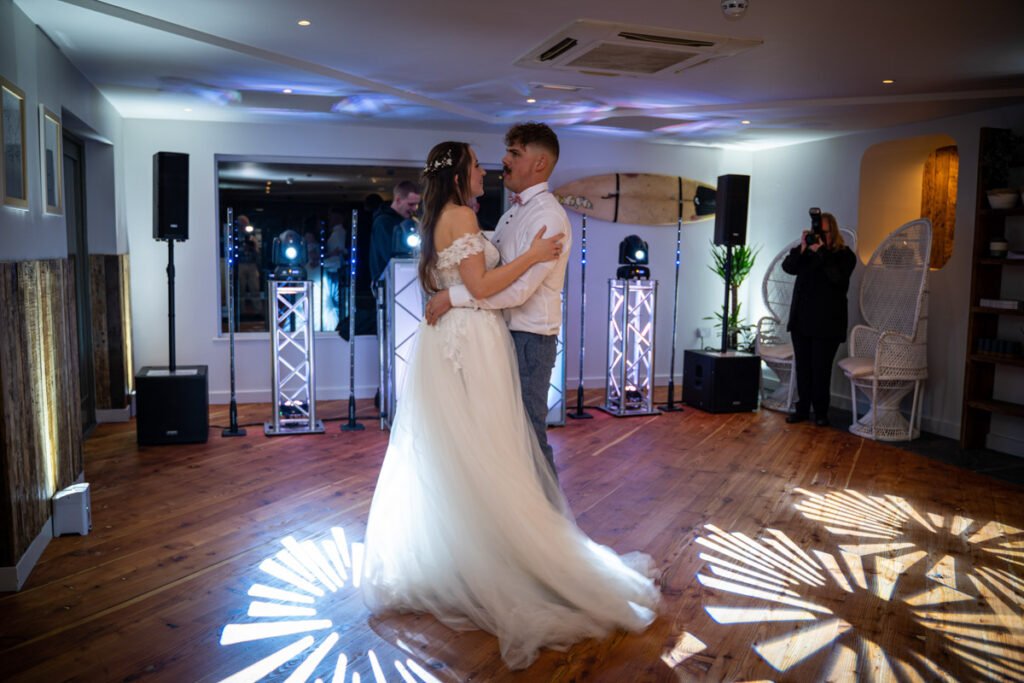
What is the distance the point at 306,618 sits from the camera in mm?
2652

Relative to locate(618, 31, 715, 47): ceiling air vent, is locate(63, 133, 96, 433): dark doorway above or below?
below

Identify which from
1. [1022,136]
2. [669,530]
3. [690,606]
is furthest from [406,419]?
[1022,136]

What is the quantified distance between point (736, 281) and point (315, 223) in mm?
3931

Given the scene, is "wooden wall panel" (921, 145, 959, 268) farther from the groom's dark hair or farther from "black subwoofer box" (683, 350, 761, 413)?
the groom's dark hair

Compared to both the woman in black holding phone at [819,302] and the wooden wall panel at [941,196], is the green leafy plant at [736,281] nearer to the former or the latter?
the woman in black holding phone at [819,302]

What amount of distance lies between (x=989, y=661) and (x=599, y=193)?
528 centimetres

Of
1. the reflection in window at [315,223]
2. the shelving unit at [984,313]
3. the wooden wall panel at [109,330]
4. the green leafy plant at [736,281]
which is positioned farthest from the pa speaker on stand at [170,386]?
the shelving unit at [984,313]

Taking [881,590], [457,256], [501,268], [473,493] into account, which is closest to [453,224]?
[457,256]

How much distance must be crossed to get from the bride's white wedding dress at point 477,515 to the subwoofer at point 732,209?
4.06m

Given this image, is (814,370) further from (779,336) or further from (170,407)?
(170,407)

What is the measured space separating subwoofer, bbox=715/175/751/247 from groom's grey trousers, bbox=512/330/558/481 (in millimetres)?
3879

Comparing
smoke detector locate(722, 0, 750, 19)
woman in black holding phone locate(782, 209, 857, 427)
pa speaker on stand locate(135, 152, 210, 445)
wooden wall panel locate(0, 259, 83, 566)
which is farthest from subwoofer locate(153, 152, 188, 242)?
woman in black holding phone locate(782, 209, 857, 427)

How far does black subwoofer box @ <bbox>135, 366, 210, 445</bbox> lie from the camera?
4.93 m

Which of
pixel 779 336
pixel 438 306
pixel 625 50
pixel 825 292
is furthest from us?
pixel 779 336
